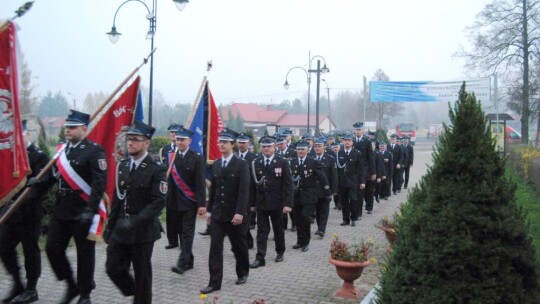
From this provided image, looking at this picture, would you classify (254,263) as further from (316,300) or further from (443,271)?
(443,271)

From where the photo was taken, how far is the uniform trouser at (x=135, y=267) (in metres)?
4.94

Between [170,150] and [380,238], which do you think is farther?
[380,238]

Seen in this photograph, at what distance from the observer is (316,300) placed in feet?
20.1

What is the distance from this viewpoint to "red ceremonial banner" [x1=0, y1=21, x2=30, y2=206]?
4.74 m

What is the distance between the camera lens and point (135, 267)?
4.99 meters

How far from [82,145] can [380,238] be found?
21.7ft

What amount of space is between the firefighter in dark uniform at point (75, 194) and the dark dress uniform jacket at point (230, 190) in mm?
1660

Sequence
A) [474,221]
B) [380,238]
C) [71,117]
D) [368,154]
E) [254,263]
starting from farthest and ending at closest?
[368,154], [380,238], [254,263], [71,117], [474,221]

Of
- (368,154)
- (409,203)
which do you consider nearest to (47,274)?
(409,203)

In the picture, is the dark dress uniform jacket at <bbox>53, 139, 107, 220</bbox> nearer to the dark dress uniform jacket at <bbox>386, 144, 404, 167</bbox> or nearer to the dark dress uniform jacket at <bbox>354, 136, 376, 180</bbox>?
the dark dress uniform jacket at <bbox>354, 136, 376, 180</bbox>

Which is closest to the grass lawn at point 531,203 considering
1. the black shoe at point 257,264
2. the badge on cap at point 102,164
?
the black shoe at point 257,264

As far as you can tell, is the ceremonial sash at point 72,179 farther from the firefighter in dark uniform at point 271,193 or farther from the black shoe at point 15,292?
the firefighter in dark uniform at point 271,193

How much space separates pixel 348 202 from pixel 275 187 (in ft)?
14.6

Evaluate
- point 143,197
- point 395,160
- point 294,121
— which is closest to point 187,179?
point 143,197
